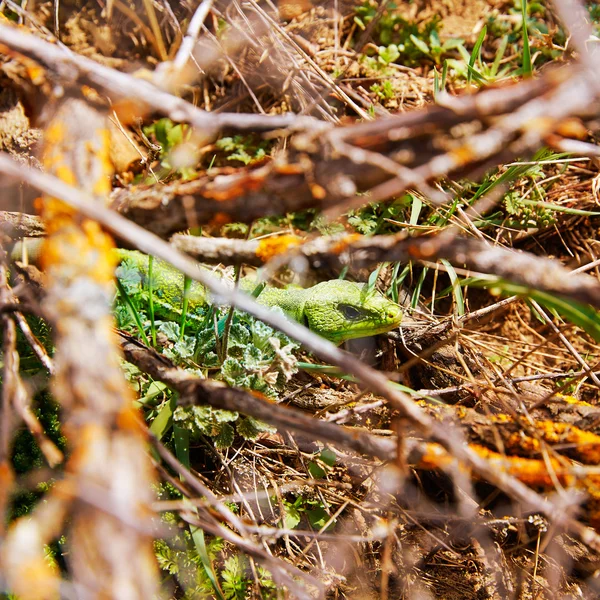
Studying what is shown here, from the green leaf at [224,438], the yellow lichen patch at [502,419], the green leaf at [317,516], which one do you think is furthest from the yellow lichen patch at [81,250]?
the green leaf at [317,516]

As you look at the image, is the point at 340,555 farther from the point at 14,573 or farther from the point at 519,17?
the point at 519,17

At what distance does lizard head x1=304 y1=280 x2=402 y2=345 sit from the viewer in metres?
3.06

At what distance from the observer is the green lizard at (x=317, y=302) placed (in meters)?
A: 3.09

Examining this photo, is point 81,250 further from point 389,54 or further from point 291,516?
point 389,54

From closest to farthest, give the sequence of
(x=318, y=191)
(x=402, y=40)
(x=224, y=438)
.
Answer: (x=318, y=191) < (x=224, y=438) < (x=402, y=40)

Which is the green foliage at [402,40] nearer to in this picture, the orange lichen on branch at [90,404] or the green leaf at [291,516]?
the orange lichen on branch at [90,404]

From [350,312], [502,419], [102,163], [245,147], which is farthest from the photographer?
[245,147]

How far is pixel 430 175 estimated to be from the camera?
1347mm

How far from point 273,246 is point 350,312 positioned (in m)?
1.60

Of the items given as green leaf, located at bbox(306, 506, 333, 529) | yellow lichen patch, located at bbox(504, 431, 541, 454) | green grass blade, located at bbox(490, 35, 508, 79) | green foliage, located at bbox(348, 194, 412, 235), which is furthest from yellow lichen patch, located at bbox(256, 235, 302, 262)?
green grass blade, located at bbox(490, 35, 508, 79)

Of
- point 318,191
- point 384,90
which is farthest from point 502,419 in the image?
point 384,90

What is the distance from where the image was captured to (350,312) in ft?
10.5

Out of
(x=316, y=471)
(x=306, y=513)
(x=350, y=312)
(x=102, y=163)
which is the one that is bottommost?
(x=306, y=513)

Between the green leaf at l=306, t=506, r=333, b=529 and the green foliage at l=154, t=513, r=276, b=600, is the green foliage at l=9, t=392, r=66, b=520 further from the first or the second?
the green leaf at l=306, t=506, r=333, b=529
